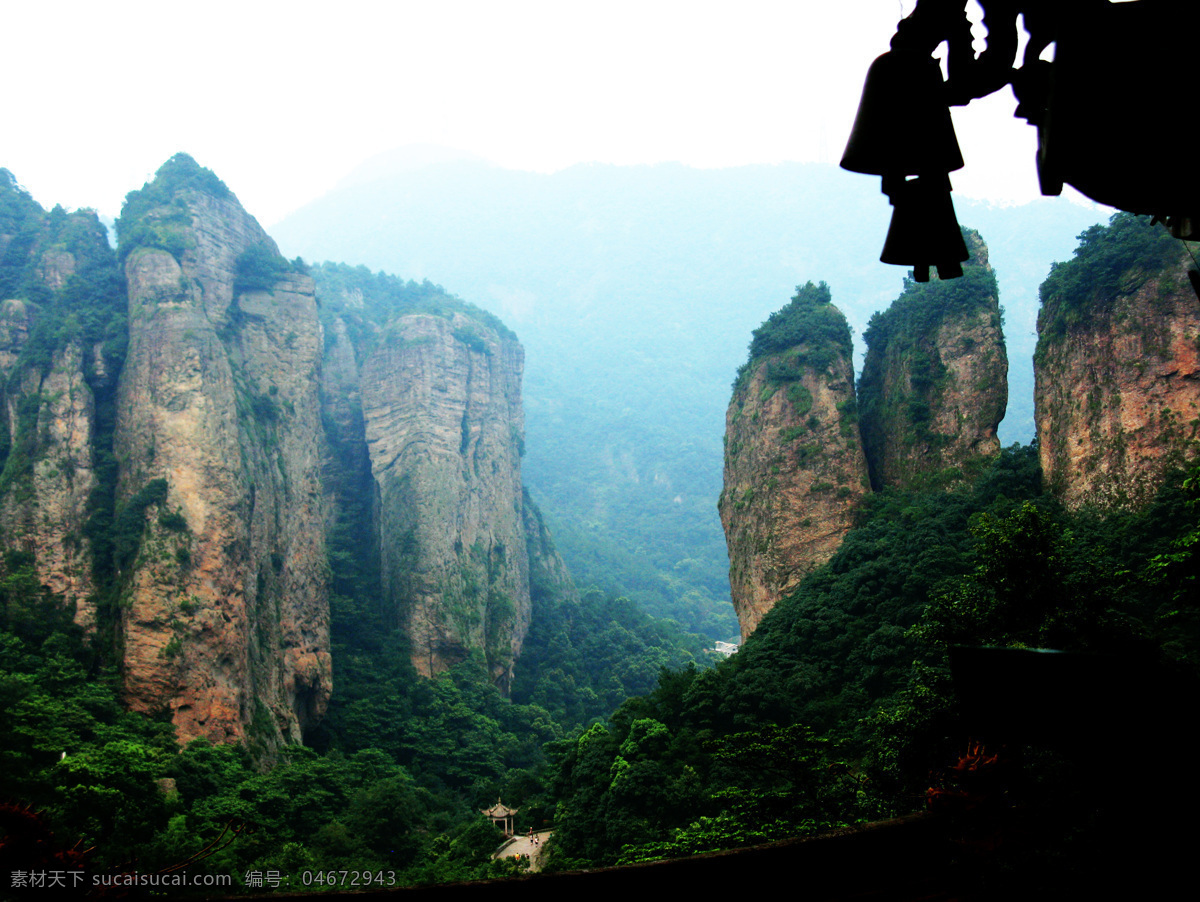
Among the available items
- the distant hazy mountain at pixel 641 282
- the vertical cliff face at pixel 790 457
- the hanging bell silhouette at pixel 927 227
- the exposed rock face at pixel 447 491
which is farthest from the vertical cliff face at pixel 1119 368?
the distant hazy mountain at pixel 641 282

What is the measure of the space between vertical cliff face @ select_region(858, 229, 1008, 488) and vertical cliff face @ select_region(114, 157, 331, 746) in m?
22.9

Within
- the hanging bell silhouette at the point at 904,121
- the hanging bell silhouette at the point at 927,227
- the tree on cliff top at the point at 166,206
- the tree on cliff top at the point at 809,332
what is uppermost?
the tree on cliff top at the point at 166,206

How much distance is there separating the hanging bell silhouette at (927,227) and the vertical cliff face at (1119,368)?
18328 mm

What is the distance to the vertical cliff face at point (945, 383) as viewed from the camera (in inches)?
962

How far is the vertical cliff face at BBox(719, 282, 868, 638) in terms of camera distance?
2622 cm

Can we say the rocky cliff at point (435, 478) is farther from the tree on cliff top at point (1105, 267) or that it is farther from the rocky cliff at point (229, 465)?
the tree on cliff top at point (1105, 267)

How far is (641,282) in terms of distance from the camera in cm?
14175

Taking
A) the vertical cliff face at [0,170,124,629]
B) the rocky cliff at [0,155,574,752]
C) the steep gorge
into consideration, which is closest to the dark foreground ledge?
the steep gorge

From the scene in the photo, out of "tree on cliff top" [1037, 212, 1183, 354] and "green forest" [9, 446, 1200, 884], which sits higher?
"tree on cliff top" [1037, 212, 1183, 354]

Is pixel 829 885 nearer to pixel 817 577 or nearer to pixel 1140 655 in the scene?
pixel 1140 655

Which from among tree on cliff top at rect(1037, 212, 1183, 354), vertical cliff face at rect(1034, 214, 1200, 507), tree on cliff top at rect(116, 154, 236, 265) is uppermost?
tree on cliff top at rect(116, 154, 236, 265)

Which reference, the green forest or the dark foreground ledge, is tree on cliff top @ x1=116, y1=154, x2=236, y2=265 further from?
the dark foreground ledge

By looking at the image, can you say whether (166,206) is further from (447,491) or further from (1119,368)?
(1119,368)

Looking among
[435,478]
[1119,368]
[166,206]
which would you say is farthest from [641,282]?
[1119,368]
